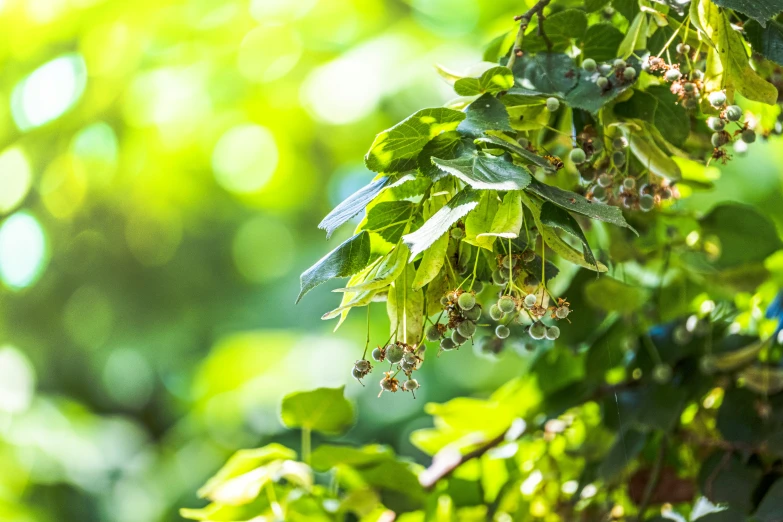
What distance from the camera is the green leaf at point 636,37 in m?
0.30

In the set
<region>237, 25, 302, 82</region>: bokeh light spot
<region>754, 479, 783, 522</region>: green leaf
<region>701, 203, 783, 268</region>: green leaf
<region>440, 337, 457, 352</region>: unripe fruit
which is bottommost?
<region>754, 479, 783, 522</region>: green leaf

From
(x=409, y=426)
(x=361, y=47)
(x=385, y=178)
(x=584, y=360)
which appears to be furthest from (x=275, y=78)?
(x=385, y=178)

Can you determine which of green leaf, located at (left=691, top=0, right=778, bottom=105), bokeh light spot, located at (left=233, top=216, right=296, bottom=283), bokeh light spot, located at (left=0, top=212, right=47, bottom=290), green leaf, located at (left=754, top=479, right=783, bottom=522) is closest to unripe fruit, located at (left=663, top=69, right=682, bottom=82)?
green leaf, located at (left=691, top=0, right=778, bottom=105)

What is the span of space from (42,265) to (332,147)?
1.73 ft

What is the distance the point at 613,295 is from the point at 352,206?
0.79 ft

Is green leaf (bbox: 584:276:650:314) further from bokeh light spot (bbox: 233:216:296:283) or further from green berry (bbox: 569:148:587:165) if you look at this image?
bokeh light spot (bbox: 233:216:296:283)

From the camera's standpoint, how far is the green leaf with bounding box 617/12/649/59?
0.30 m

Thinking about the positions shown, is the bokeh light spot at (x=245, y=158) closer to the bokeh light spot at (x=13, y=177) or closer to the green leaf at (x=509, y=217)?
the bokeh light spot at (x=13, y=177)

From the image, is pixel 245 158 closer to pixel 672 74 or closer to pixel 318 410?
pixel 318 410

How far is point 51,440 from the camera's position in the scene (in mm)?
1382

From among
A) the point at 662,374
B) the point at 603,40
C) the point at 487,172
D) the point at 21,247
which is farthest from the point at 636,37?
the point at 21,247

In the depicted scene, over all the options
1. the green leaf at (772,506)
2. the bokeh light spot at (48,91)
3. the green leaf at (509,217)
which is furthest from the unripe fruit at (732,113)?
the bokeh light spot at (48,91)

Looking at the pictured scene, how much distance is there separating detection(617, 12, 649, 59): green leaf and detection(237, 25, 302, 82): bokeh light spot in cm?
88

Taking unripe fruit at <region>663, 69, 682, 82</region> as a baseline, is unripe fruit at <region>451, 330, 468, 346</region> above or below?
below
